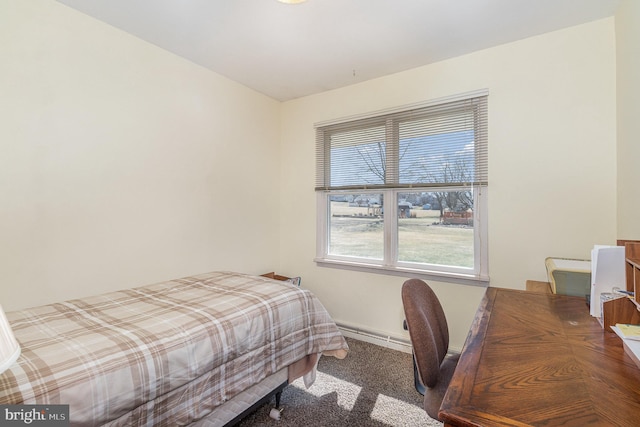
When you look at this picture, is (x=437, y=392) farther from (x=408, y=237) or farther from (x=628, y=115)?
(x=628, y=115)

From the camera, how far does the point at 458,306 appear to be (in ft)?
7.84

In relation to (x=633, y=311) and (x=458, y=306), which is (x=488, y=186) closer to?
(x=458, y=306)

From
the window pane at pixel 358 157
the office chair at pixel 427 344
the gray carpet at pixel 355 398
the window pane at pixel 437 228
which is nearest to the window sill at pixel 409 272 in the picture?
the window pane at pixel 437 228

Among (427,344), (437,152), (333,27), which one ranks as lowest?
(427,344)

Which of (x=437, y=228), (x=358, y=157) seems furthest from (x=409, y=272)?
(x=358, y=157)

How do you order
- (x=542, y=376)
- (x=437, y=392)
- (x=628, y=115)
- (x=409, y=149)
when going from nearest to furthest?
(x=542, y=376)
(x=437, y=392)
(x=628, y=115)
(x=409, y=149)

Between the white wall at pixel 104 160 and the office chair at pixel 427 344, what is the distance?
77.3 inches

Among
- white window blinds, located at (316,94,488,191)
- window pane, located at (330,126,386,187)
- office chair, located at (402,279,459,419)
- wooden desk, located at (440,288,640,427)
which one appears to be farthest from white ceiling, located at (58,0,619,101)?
wooden desk, located at (440,288,640,427)

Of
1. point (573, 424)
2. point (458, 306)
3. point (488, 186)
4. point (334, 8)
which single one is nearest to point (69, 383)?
point (573, 424)

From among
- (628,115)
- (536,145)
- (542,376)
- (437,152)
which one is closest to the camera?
(542,376)

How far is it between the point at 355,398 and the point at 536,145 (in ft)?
7.37

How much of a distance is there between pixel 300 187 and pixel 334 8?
1826mm

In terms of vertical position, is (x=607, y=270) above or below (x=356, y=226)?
below

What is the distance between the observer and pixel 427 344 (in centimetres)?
Answer: 122
